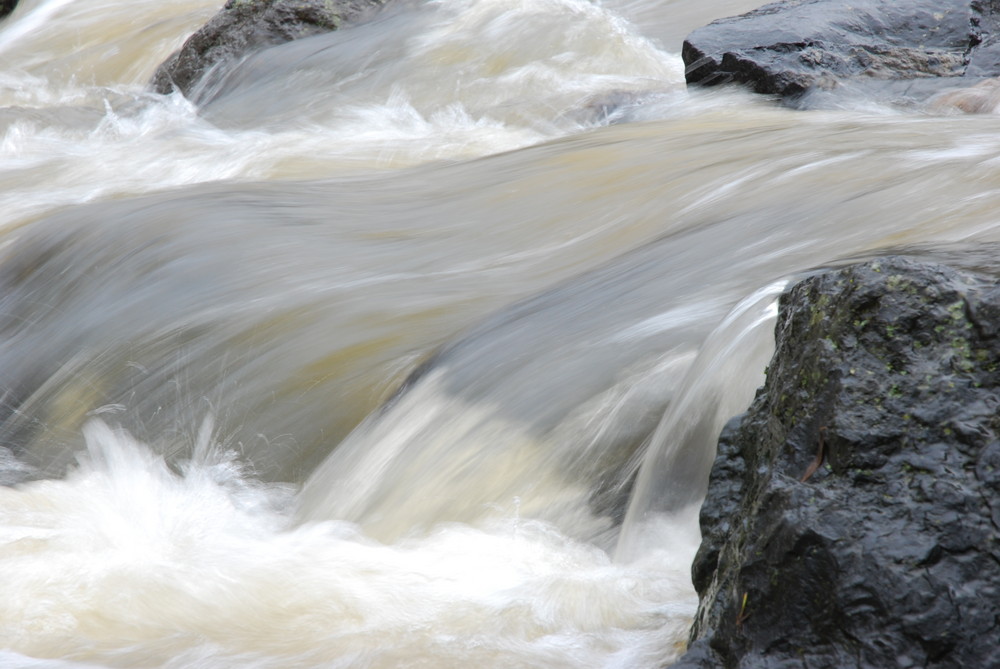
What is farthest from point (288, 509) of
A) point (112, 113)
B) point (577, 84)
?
point (112, 113)

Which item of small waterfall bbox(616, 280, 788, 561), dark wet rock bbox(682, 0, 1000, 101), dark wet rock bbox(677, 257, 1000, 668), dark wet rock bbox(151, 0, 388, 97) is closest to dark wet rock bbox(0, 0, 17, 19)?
dark wet rock bbox(151, 0, 388, 97)

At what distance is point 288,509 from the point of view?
10.3ft

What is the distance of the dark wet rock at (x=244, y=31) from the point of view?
7.85 m

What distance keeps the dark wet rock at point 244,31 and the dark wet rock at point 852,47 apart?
3121 mm

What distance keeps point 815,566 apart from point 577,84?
544 centimetres

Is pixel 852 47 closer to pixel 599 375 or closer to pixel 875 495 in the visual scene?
pixel 599 375

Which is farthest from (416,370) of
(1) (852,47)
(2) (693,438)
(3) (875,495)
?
(1) (852,47)

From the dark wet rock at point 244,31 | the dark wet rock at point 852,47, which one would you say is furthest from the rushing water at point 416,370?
the dark wet rock at point 244,31

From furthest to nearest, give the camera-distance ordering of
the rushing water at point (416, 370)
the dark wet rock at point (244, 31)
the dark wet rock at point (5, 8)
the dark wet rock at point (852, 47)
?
1. the dark wet rock at point (5, 8)
2. the dark wet rock at point (244, 31)
3. the dark wet rock at point (852, 47)
4. the rushing water at point (416, 370)

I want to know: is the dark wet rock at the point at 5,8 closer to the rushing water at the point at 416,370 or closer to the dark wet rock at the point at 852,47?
the rushing water at the point at 416,370

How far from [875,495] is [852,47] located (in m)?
4.75

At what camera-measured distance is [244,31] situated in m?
7.92

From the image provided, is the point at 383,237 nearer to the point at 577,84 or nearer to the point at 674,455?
the point at 674,455

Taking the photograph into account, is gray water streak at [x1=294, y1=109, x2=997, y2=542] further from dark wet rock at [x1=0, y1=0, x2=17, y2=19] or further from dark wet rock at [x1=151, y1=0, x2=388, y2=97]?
dark wet rock at [x1=0, y1=0, x2=17, y2=19]
